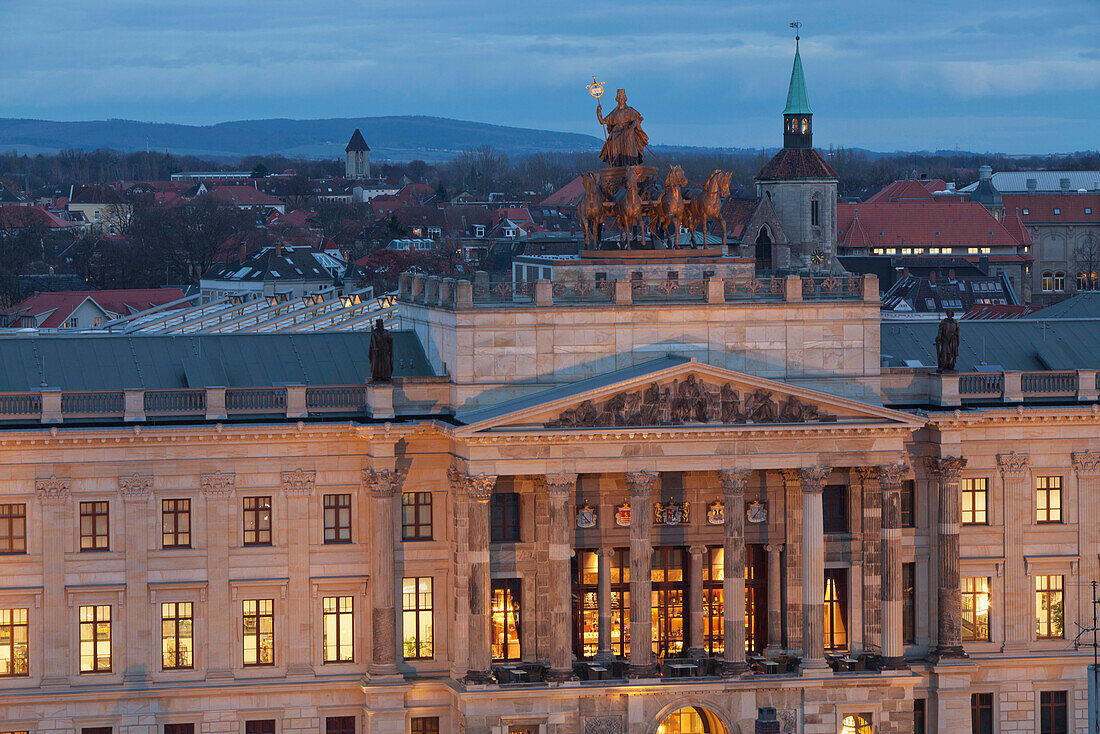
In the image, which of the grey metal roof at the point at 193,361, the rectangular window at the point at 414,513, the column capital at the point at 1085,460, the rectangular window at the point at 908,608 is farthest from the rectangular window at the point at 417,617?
the column capital at the point at 1085,460

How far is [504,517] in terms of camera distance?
76.8 metres

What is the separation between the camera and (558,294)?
7569cm

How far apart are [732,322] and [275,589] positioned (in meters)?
18.8

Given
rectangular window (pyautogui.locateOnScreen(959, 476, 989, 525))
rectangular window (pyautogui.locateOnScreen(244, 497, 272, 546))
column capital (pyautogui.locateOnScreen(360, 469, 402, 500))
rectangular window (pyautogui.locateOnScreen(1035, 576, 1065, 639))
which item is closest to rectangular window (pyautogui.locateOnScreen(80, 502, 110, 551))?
rectangular window (pyautogui.locateOnScreen(244, 497, 272, 546))

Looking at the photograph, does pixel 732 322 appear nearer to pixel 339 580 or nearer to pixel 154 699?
pixel 339 580

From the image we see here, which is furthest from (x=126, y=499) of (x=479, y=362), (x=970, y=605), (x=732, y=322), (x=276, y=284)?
(x=276, y=284)

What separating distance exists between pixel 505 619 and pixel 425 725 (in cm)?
476

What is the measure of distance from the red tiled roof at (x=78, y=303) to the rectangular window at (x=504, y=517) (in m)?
96.6

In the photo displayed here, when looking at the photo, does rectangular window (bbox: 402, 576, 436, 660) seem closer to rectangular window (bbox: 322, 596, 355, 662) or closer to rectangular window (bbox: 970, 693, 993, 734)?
rectangular window (bbox: 322, 596, 355, 662)

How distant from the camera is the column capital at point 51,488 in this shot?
7400 cm

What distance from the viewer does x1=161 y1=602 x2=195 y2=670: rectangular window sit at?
7531cm

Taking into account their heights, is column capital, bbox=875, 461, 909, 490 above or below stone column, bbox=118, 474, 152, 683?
above

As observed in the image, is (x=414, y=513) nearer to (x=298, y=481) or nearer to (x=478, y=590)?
(x=298, y=481)

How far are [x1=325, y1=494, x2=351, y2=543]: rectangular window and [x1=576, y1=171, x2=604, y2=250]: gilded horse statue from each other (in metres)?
13.1
